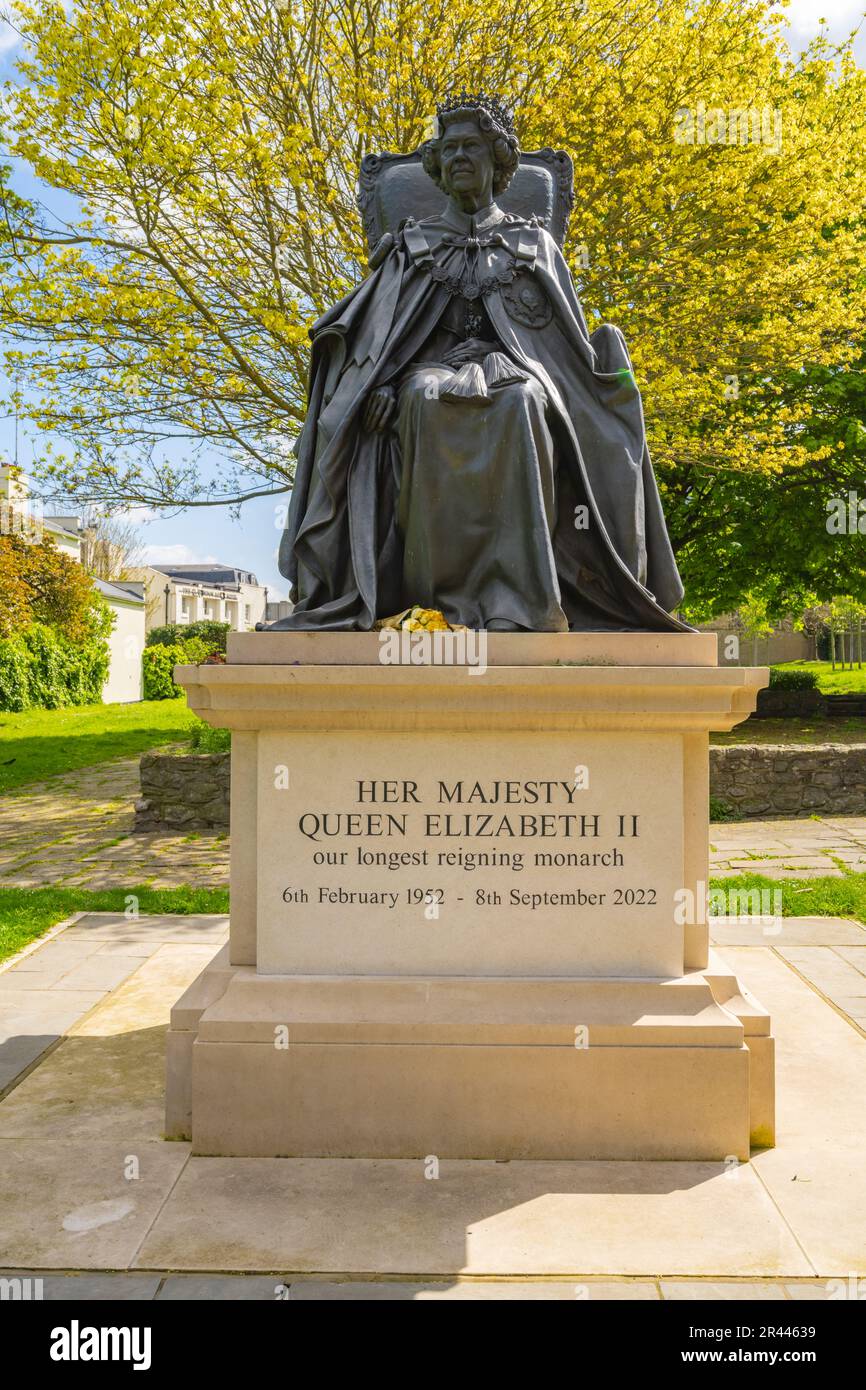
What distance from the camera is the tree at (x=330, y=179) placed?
9.48m

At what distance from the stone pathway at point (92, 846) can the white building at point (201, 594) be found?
37402 millimetres

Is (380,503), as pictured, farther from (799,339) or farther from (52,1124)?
(799,339)

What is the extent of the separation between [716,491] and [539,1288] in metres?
15.5

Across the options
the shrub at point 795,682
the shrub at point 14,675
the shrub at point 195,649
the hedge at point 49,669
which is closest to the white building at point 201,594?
the shrub at point 195,649

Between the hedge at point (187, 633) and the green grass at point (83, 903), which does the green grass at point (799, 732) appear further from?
the hedge at point (187, 633)

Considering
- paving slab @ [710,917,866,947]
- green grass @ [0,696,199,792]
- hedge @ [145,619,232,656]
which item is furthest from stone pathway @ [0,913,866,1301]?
hedge @ [145,619,232,656]

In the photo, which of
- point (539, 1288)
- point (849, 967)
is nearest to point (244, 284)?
point (849, 967)

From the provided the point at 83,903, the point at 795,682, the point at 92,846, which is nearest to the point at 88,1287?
the point at 83,903

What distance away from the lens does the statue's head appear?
3836mm

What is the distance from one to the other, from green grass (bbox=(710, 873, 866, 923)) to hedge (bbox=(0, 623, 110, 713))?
19908mm

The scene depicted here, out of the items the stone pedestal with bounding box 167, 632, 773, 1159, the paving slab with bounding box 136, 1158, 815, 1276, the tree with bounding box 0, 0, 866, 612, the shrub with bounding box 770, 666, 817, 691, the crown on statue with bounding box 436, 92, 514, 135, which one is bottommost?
the paving slab with bounding box 136, 1158, 815, 1276

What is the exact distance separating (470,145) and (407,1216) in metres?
3.39

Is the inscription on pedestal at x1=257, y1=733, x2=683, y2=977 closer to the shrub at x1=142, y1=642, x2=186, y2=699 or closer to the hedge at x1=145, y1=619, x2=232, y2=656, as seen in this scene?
the shrub at x1=142, y1=642, x2=186, y2=699

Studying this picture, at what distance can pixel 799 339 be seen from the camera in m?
11.1
